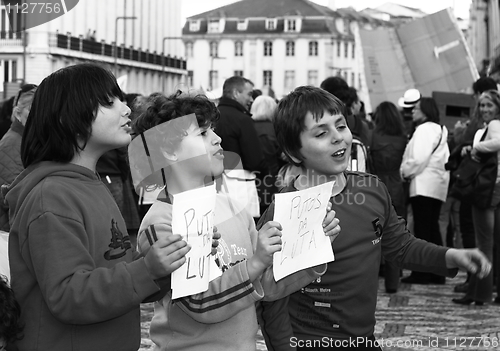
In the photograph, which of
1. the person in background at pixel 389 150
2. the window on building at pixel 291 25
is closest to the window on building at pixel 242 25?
the window on building at pixel 291 25

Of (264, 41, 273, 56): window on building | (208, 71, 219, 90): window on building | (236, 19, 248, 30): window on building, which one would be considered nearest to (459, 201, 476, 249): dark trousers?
(208, 71, 219, 90): window on building

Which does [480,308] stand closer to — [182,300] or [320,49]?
[182,300]

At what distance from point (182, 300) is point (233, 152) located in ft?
16.8

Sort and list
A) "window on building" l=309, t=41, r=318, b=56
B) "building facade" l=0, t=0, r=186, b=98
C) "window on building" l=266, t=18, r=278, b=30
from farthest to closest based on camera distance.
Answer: "window on building" l=266, t=18, r=278, b=30 < "window on building" l=309, t=41, r=318, b=56 < "building facade" l=0, t=0, r=186, b=98

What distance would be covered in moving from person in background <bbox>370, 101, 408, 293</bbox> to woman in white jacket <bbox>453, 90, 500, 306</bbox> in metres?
1.14

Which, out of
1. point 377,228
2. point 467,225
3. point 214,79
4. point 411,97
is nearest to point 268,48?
point 214,79

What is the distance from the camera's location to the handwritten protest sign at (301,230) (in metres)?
2.64

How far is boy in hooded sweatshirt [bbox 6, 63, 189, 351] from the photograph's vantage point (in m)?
2.29

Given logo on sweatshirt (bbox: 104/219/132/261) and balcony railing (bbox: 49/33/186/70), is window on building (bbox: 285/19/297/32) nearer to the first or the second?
balcony railing (bbox: 49/33/186/70)

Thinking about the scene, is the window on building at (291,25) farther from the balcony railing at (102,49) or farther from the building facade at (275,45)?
the balcony railing at (102,49)

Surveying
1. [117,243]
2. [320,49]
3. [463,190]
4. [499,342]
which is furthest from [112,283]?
[320,49]

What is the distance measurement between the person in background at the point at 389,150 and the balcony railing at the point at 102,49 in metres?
52.1

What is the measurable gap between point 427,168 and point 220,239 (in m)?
5.83

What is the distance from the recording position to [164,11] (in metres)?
81.3
